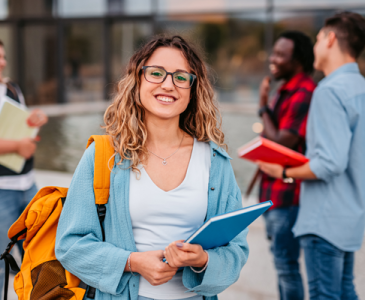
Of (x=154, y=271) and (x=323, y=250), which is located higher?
(x=154, y=271)

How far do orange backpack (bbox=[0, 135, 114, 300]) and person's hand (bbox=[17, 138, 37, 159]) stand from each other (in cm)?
123

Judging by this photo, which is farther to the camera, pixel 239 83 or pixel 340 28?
pixel 239 83

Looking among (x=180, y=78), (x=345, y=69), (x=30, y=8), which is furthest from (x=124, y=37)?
(x=180, y=78)

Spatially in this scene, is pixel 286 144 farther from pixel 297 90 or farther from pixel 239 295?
pixel 239 295

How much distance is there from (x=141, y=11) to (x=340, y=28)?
11.3 metres

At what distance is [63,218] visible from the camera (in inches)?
58.1

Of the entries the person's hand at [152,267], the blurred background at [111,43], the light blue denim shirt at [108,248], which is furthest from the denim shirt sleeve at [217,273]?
the blurred background at [111,43]

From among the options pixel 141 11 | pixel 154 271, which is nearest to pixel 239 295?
pixel 154 271

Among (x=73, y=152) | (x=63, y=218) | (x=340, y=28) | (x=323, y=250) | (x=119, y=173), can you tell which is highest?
(x=340, y=28)

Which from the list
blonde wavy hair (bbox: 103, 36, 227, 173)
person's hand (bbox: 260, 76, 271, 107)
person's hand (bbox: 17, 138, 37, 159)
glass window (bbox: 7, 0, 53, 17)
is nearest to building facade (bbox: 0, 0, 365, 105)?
glass window (bbox: 7, 0, 53, 17)

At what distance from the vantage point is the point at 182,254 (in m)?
1.37

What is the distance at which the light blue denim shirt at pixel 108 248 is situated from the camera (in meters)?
1.44

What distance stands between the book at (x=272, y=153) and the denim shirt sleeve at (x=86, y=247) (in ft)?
3.63

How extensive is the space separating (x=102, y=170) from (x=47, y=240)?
0.36m
